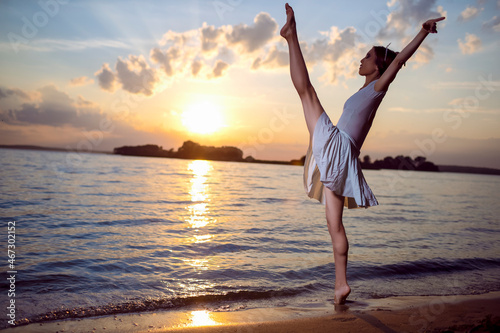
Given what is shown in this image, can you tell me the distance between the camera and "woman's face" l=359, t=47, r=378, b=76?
3189 millimetres

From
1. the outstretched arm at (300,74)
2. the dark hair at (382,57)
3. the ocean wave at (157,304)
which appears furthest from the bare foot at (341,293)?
the dark hair at (382,57)

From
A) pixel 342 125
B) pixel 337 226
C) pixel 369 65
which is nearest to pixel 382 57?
pixel 369 65

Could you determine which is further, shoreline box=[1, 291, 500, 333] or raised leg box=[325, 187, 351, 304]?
raised leg box=[325, 187, 351, 304]

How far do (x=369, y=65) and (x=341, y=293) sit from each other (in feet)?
7.27

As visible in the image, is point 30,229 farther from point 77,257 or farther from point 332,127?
point 332,127

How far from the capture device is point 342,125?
3127 millimetres

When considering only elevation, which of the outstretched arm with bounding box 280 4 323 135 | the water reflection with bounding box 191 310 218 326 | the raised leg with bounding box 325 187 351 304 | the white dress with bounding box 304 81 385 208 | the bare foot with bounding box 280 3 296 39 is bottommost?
the water reflection with bounding box 191 310 218 326

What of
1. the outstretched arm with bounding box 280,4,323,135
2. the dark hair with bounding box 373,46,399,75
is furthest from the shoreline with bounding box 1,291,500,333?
the dark hair with bounding box 373,46,399,75

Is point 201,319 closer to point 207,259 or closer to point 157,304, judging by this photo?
point 157,304

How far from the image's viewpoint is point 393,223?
10469mm

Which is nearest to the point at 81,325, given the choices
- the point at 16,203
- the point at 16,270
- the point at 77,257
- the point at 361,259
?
the point at 16,270

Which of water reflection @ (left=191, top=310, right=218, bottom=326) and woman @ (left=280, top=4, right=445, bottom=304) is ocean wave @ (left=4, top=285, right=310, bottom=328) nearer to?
water reflection @ (left=191, top=310, right=218, bottom=326)

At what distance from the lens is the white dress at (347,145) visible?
2.97 metres

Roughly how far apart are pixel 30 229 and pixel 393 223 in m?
9.48
